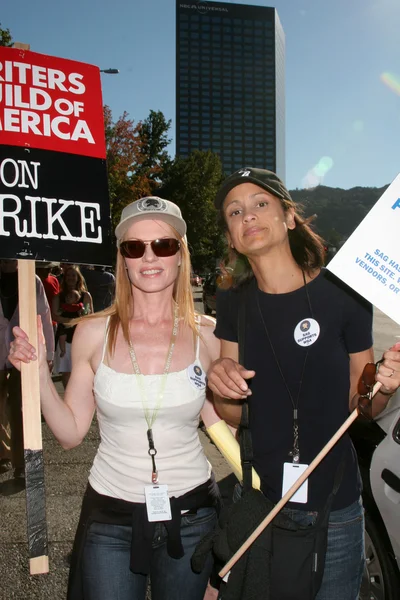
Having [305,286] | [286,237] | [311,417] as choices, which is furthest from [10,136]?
[311,417]

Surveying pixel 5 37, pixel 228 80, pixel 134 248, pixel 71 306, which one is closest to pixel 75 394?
pixel 134 248

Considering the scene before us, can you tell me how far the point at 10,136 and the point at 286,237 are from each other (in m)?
1.26

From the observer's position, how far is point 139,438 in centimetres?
210

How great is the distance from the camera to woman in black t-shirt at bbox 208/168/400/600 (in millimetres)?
1976

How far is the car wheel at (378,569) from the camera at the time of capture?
2818mm

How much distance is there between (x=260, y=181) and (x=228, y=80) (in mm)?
206957

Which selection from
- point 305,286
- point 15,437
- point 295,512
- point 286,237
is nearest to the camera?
point 295,512

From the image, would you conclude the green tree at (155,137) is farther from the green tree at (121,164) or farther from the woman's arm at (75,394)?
the woman's arm at (75,394)

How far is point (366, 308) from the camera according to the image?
204cm

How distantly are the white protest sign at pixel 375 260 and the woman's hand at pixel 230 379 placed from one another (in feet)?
1.56

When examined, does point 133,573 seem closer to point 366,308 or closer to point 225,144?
point 366,308

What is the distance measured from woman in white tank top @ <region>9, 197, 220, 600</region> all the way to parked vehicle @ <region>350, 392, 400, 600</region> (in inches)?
40.4

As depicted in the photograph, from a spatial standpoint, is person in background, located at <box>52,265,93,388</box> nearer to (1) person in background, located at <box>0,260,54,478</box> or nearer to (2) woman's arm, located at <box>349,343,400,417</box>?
(1) person in background, located at <box>0,260,54,478</box>

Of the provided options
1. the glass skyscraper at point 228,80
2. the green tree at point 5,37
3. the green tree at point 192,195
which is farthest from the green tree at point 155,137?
the glass skyscraper at point 228,80
